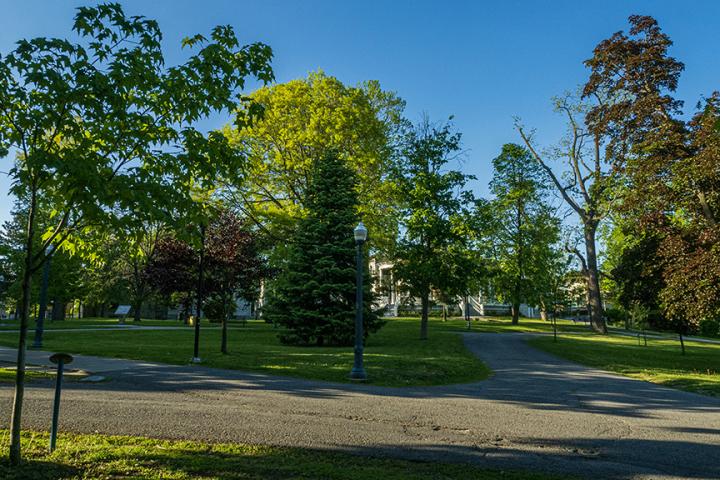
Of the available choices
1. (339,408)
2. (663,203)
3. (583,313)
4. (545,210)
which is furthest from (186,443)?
(583,313)

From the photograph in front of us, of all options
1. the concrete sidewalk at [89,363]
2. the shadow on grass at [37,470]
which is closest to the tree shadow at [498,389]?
the concrete sidewalk at [89,363]

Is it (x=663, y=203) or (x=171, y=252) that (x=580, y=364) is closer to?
(x=663, y=203)

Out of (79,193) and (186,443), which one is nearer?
(79,193)

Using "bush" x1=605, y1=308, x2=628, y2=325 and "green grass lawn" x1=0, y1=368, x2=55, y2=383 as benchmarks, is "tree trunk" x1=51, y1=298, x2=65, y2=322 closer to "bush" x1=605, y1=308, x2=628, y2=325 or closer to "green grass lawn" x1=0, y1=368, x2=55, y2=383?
"green grass lawn" x1=0, y1=368, x2=55, y2=383

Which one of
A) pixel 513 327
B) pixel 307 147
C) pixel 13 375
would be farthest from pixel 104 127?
pixel 513 327

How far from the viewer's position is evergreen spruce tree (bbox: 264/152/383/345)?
67.1ft

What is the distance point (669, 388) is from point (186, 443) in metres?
12.4

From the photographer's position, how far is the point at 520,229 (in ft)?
131

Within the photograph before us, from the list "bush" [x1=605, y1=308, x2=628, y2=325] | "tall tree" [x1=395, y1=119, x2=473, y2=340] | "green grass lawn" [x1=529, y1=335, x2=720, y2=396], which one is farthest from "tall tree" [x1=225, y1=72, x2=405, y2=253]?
"bush" [x1=605, y1=308, x2=628, y2=325]

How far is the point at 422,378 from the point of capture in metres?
12.1

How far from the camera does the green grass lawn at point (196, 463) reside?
4.78m

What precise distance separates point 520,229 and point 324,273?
964 inches

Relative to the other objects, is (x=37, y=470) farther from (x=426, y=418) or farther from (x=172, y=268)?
(x=172, y=268)

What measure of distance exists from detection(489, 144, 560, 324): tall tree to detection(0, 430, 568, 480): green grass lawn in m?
34.1
